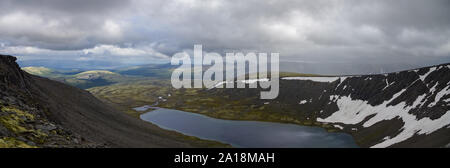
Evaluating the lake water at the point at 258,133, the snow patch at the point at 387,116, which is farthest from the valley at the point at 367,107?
the lake water at the point at 258,133

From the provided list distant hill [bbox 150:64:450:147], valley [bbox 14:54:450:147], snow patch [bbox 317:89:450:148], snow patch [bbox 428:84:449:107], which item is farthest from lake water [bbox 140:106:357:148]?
snow patch [bbox 428:84:449:107]

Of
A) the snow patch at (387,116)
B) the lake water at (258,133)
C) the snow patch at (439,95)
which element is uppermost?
the snow patch at (439,95)

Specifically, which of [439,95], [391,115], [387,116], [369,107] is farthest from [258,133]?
[439,95]

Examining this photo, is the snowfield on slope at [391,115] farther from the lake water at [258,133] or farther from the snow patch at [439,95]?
the lake water at [258,133]

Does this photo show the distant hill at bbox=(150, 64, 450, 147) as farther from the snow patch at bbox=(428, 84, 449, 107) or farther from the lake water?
the lake water

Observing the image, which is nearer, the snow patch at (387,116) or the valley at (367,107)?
the snow patch at (387,116)

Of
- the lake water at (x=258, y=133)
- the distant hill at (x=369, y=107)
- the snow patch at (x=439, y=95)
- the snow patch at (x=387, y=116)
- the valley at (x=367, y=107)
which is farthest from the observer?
the lake water at (x=258, y=133)
